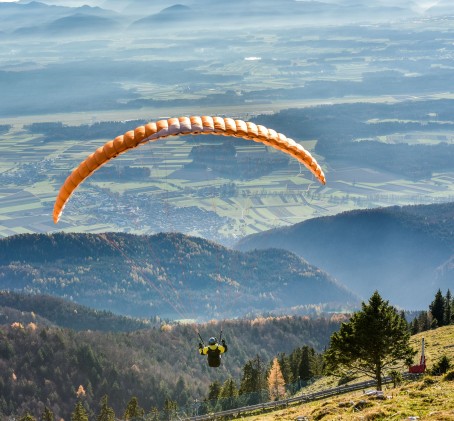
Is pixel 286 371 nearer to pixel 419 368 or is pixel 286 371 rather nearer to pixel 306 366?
pixel 306 366

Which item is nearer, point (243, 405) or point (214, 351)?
point (214, 351)

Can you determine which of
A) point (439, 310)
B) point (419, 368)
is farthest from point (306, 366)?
point (419, 368)

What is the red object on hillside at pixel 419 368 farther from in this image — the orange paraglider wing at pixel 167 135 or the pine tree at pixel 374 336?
the orange paraglider wing at pixel 167 135

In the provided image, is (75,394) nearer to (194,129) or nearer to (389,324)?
(389,324)

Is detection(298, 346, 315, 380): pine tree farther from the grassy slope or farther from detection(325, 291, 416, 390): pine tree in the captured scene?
the grassy slope

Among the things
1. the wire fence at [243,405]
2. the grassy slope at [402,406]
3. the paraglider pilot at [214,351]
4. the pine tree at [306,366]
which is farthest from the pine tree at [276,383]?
the paraglider pilot at [214,351]

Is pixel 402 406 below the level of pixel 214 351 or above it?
below

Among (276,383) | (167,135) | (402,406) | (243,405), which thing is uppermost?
(167,135)

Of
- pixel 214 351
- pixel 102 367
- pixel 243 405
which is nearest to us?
pixel 214 351
